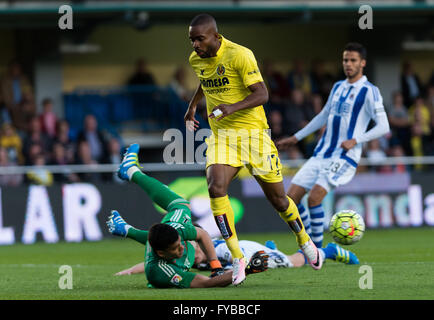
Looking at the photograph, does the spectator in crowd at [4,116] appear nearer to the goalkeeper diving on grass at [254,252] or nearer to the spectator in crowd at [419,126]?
the spectator in crowd at [419,126]

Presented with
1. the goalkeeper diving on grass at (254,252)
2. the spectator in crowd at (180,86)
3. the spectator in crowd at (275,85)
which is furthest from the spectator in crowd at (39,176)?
the goalkeeper diving on grass at (254,252)

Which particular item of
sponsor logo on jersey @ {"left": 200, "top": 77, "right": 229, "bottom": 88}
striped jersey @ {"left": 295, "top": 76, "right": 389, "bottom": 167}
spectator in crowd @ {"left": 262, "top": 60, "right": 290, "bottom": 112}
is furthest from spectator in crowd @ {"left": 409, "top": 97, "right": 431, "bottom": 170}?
sponsor logo on jersey @ {"left": 200, "top": 77, "right": 229, "bottom": 88}

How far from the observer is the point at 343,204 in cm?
1603

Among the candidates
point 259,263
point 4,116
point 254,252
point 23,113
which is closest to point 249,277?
point 254,252

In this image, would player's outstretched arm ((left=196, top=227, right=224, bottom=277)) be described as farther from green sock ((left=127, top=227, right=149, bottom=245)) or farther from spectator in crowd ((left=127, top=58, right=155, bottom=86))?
spectator in crowd ((left=127, top=58, right=155, bottom=86))

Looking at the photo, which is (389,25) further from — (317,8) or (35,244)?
(35,244)

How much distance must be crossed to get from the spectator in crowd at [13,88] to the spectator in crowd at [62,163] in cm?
258

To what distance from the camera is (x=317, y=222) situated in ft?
32.7

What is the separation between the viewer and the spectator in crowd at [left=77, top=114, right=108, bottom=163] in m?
17.2

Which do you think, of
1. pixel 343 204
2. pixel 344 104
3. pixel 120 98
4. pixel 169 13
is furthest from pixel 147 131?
pixel 344 104

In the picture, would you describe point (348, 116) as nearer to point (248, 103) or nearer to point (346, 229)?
point (346, 229)

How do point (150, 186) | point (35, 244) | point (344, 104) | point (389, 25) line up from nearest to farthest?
point (150, 186)
point (344, 104)
point (35, 244)
point (389, 25)

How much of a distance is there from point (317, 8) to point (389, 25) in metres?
2.85

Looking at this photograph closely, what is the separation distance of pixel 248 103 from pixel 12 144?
9885 mm
